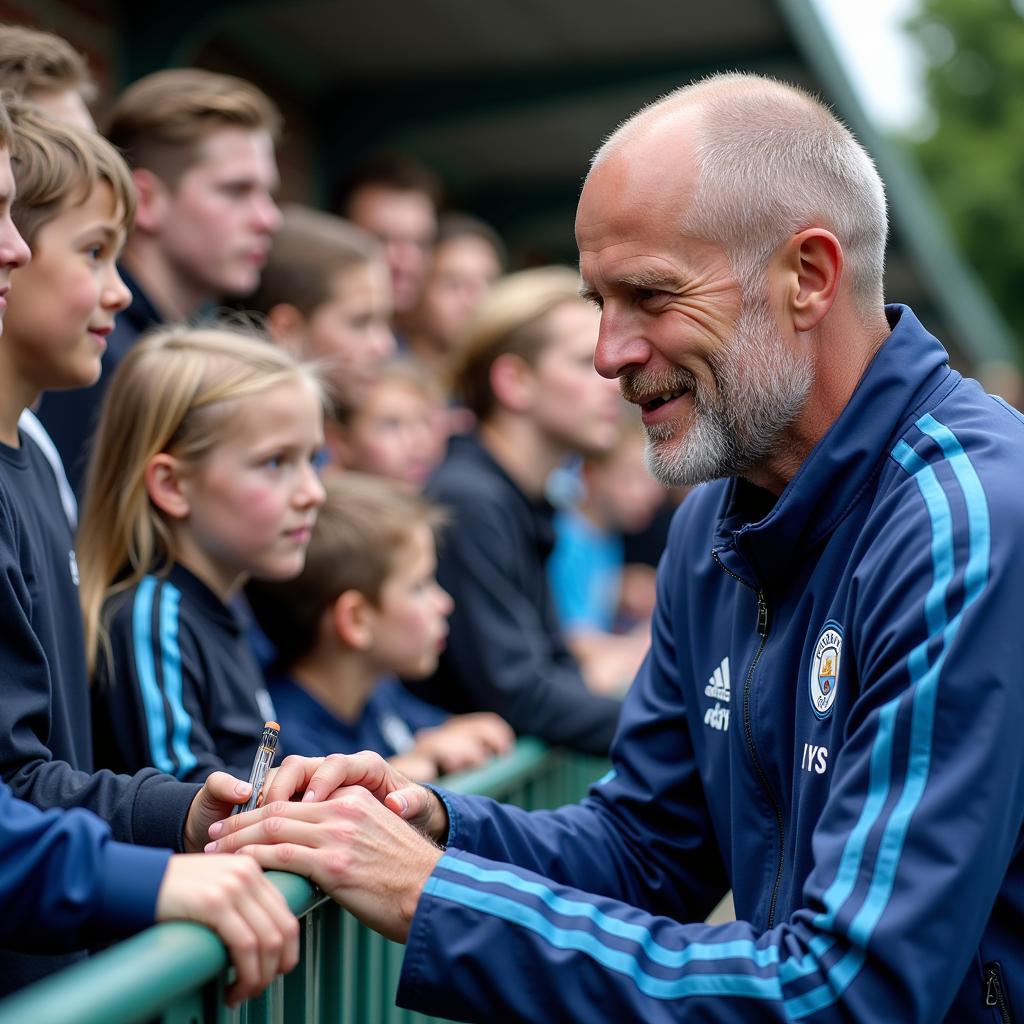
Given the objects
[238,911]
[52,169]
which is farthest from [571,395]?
[238,911]

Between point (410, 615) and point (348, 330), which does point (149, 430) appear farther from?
point (348, 330)

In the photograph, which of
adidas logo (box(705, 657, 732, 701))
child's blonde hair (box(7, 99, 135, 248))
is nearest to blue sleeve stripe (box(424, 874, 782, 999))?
adidas logo (box(705, 657, 732, 701))

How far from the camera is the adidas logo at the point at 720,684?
2.48 meters

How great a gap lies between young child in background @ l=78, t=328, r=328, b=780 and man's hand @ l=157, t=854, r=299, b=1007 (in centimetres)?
94

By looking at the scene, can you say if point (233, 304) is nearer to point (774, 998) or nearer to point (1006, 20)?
point (774, 998)

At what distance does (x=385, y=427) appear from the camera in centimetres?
498

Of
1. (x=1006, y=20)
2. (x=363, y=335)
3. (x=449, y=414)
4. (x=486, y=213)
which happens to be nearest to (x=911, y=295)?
(x=486, y=213)

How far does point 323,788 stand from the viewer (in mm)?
2168

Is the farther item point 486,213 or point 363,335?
point 486,213

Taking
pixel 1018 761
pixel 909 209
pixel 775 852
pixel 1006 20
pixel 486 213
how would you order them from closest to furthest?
pixel 1018 761 → pixel 775 852 → pixel 486 213 → pixel 909 209 → pixel 1006 20

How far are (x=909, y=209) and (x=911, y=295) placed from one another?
14.9ft

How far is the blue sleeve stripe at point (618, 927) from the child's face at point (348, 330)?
267 centimetres

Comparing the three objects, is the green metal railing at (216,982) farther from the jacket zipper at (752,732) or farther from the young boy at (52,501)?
the jacket zipper at (752,732)

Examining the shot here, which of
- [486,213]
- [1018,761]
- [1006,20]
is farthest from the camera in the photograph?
[1006,20]
